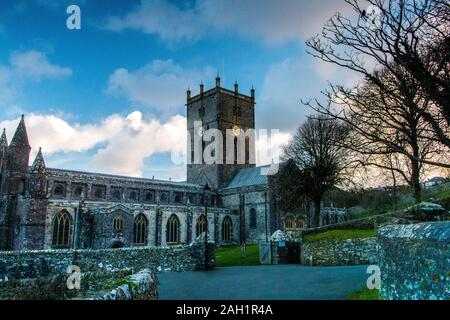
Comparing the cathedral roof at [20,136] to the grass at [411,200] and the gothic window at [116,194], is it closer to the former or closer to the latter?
the gothic window at [116,194]

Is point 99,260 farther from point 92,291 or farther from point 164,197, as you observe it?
point 164,197

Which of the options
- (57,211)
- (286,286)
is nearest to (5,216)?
(57,211)

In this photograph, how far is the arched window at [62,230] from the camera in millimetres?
36656

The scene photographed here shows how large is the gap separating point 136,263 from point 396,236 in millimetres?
17657

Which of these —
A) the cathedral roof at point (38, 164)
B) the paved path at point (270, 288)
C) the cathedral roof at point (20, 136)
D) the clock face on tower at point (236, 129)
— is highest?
the clock face on tower at point (236, 129)

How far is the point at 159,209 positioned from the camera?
4434 centimetres

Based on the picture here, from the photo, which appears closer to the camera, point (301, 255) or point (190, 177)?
point (301, 255)

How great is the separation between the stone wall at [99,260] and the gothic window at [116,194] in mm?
25804

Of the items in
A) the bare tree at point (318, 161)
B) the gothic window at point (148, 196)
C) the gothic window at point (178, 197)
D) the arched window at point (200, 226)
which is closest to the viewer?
the bare tree at point (318, 161)

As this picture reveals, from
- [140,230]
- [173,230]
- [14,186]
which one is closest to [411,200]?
[173,230]

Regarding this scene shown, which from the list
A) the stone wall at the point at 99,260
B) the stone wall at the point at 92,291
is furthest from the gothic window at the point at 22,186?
the stone wall at the point at 92,291

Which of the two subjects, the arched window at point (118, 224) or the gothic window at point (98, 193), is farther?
the gothic window at point (98, 193)

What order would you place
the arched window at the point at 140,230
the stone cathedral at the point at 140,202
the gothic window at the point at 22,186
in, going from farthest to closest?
the arched window at the point at 140,230 < the gothic window at the point at 22,186 < the stone cathedral at the point at 140,202
